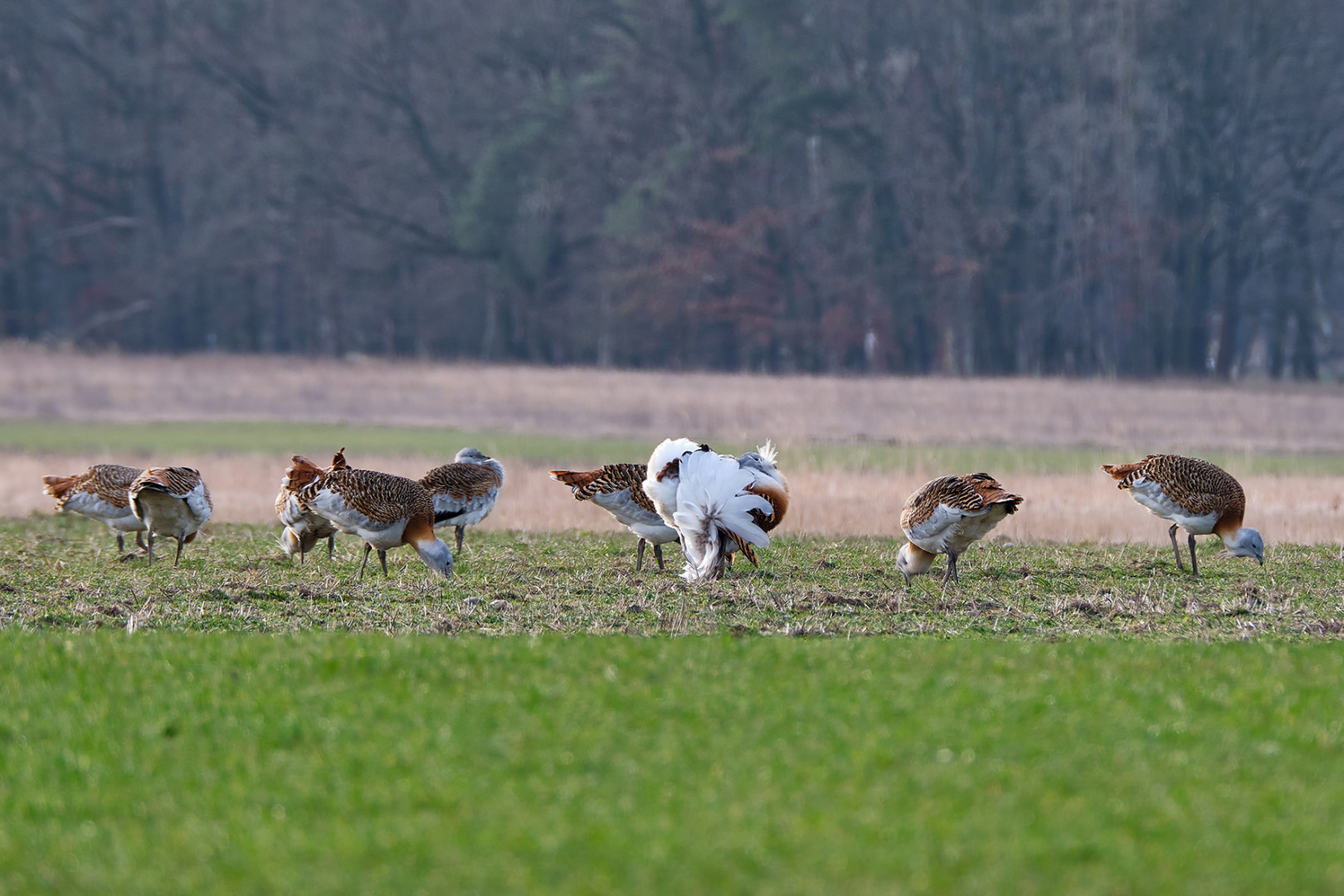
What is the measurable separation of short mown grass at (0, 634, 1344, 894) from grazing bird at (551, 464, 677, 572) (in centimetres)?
498

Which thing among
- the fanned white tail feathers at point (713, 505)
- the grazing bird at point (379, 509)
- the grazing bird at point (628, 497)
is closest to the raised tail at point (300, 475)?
the grazing bird at point (379, 509)

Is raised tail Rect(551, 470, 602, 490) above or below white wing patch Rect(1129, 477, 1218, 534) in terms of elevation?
above

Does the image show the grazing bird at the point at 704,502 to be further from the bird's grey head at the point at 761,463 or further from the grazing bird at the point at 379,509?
the grazing bird at the point at 379,509

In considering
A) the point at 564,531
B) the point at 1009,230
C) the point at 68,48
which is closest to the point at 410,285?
the point at 68,48

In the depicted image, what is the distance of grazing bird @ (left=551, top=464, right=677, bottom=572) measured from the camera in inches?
595

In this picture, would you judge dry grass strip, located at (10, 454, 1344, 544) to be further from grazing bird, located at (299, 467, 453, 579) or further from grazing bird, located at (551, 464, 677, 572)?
grazing bird, located at (299, 467, 453, 579)

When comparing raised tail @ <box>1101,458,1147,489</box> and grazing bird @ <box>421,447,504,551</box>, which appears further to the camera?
grazing bird @ <box>421,447,504,551</box>

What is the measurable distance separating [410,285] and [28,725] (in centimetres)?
6526

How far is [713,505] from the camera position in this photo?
13820 mm

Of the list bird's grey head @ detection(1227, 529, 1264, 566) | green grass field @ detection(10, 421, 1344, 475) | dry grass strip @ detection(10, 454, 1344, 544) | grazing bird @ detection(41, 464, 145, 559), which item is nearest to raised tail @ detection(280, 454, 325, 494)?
grazing bird @ detection(41, 464, 145, 559)

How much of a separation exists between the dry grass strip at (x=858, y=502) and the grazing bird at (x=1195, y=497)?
147 inches

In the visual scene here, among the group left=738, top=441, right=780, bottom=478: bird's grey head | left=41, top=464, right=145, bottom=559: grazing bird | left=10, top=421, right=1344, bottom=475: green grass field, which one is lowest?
left=10, top=421, right=1344, bottom=475: green grass field

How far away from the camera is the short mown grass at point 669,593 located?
11688 millimetres

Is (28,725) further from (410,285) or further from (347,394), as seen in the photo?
(410,285)
